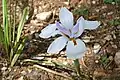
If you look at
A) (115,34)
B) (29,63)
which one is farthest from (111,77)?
(29,63)

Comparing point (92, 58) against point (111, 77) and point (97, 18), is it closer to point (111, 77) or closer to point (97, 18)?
point (111, 77)

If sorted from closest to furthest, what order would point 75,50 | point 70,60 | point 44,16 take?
point 75,50 → point 70,60 → point 44,16

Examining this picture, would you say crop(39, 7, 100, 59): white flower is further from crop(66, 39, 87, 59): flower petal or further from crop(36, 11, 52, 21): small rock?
crop(36, 11, 52, 21): small rock

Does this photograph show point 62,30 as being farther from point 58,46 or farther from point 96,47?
point 96,47

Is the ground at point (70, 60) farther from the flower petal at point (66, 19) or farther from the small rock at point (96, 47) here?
the flower petal at point (66, 19)

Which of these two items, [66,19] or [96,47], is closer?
[66,19]

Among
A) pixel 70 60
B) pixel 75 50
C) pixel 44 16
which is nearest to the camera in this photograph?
pixel 75 50

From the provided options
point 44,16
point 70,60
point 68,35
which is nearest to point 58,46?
point 68,35
